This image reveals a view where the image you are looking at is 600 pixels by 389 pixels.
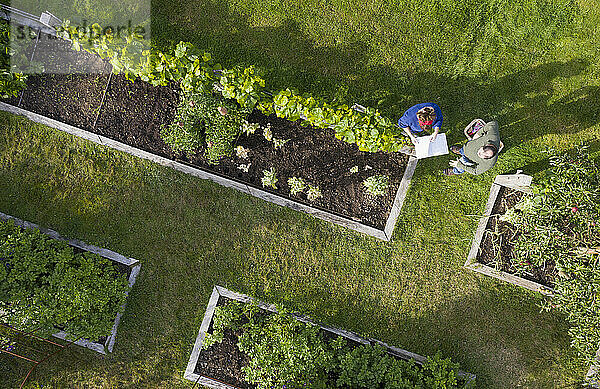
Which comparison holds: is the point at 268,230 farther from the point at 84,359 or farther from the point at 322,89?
the point at 84,359

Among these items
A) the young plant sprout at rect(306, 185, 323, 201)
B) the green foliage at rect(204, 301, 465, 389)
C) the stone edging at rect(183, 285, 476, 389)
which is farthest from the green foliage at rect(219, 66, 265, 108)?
the green foliage at rect(204, 301, 465, 389)

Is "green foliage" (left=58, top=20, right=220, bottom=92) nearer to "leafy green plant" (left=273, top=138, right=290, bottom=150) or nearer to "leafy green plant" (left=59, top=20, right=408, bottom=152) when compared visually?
"leafy green plant" (left=59, top=20, right=408, bottom=152)

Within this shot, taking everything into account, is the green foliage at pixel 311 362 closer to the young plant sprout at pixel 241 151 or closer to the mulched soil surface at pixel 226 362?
the mulched soil surface at pixel 226 362

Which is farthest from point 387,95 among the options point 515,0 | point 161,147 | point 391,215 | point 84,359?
point 84,359

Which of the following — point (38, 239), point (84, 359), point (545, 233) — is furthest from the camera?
point (84, 359)

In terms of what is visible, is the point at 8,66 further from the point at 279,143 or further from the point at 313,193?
the point at 313,193

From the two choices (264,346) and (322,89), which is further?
(322,89)

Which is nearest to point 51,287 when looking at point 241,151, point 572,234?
point 241,151
